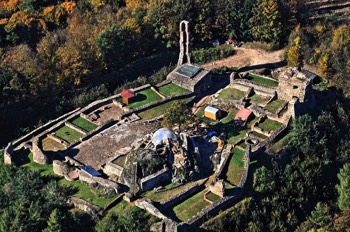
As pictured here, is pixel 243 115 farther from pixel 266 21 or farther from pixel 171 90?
pixel 266 21

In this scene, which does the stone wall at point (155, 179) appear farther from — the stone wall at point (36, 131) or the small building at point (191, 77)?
the small building at point (191, 77)

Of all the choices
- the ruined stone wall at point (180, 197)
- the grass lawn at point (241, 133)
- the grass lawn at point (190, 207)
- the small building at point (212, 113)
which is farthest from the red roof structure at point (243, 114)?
the grass lawn at point (190, 207)

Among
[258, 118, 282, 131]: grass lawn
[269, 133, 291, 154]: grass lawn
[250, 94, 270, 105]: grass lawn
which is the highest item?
[250, 94, 270, 105]: grass lawn

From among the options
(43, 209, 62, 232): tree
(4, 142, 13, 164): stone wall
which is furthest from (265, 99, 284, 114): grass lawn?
(4, 142, 13, 164): stone wall

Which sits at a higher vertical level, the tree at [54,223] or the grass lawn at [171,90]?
the grass lawn at [171,90]

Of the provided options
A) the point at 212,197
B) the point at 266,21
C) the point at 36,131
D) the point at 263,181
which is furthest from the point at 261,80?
the point at 36,131

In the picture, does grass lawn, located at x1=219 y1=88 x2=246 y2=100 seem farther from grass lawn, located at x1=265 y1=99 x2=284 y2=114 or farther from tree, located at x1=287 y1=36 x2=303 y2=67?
tree, located at x1=287 y1=36 x2=303 y2=67

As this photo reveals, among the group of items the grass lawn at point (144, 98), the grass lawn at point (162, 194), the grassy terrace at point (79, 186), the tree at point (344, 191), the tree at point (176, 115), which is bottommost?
the tree at point (344, 191)
